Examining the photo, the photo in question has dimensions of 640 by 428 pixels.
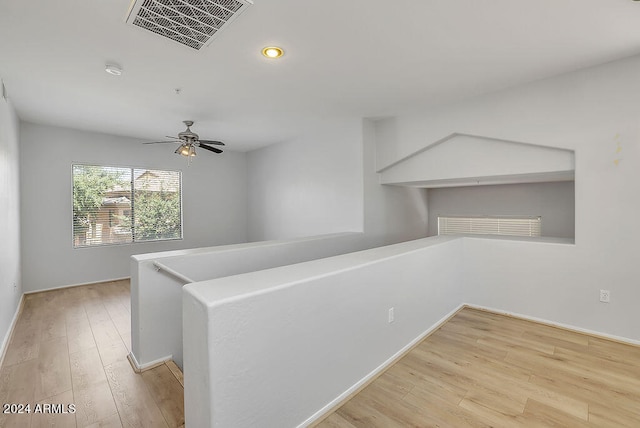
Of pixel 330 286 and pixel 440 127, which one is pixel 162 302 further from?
pixel 440 127

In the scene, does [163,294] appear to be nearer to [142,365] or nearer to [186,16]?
[142,365]

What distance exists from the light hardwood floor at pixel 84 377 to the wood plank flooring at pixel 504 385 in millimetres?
1267

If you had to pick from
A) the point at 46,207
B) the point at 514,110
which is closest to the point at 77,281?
the point at 46,207

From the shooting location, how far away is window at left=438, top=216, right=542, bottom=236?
5.07m

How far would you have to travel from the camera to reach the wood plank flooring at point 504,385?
185 centimetres

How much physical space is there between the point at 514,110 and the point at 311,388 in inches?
138

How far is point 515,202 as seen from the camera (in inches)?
205

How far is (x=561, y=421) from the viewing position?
181 cm

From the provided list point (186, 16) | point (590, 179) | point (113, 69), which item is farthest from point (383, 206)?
point (113, 69)

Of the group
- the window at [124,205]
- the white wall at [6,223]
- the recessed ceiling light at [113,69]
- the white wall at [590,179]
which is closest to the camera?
the recessed ceiling light at [113,69]

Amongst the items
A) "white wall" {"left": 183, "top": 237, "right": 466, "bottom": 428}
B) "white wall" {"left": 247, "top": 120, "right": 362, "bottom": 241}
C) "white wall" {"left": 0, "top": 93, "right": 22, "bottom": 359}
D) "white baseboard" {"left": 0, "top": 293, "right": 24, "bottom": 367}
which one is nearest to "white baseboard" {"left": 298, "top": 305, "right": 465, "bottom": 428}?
"white wall" {"left": 183, "top": 237, "right": 466, "bottom": 428}

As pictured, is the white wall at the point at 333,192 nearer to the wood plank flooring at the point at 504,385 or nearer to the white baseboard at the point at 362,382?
the white baseboard at the point at 362,382

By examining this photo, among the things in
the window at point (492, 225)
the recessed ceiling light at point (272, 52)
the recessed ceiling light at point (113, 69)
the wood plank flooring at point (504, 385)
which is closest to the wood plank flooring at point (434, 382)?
the wood plank flooring at point (504, 385)

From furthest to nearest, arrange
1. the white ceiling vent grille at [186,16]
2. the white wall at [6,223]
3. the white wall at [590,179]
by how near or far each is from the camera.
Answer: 1. the white wall at [6,223]
2. the white wall at [590,179]
3. the white ceiling vent grille at [186,16]
